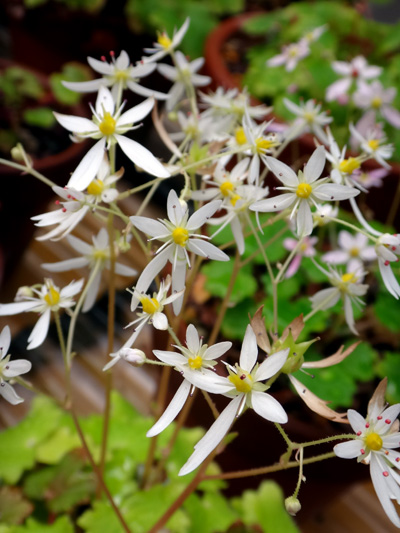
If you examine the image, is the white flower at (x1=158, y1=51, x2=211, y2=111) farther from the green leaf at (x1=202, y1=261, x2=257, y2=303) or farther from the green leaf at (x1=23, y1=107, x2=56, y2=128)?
the green leaf at (x1=23, y1=107, x2=56, y2=128)

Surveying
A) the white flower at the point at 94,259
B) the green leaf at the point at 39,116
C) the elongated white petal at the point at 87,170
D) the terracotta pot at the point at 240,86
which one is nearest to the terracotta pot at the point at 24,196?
the green leaf at the point at 39,116

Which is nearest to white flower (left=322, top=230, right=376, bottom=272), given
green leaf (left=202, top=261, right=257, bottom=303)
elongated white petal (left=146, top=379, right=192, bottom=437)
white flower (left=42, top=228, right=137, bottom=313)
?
green leaf (left=202, top=261, right=257, bottom=303)

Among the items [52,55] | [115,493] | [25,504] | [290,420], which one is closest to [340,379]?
[290,420]

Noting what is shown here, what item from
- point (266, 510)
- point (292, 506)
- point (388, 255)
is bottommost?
point (266, 510)

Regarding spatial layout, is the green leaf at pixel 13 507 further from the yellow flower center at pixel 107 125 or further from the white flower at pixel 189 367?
the yellow flower center at pixel 107 125

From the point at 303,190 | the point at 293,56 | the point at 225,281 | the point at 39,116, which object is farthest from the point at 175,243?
the point at 39,116

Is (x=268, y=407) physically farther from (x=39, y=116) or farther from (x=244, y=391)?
(x=39, y=116)

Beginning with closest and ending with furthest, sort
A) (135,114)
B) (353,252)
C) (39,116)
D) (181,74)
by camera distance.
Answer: (135,114)
(181,74)
(353,252)
(39,116)

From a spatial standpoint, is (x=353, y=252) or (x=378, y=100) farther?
(x=378, y=100)
